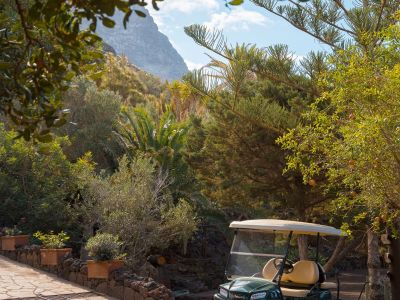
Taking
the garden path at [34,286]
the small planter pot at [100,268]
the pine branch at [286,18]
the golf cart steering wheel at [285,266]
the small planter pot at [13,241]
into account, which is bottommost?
the garden path at [34,286]

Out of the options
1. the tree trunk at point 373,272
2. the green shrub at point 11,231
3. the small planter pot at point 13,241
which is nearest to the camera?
the tree trunk at point 373,272

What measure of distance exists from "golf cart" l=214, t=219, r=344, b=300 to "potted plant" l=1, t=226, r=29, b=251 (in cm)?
566

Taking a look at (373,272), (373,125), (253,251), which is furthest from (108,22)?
(373,272)

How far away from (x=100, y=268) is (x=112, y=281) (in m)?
0.31

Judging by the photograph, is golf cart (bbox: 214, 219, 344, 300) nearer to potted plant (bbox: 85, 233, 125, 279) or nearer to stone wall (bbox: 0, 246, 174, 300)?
stone wall (bbox: 0, 246, 174, 300)

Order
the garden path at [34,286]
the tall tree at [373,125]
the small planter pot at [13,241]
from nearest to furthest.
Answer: the tall tree at [373,125] < the garden path at [34,286] < the small planter pot at [13,241]

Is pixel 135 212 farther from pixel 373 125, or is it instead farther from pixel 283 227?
pixel 373 125

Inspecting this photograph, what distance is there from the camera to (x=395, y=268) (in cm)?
1081

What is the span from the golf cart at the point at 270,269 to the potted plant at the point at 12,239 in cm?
566

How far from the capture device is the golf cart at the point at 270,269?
25.4 feet

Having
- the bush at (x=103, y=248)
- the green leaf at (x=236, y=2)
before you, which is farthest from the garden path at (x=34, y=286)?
the green leaf at (x=236, y=2)

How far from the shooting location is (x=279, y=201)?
1527 cm

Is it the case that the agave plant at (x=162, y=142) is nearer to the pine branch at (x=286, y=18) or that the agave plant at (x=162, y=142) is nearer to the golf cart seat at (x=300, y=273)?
the pine branch at (x=286, y=18)

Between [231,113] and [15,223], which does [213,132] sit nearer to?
[231,113]
